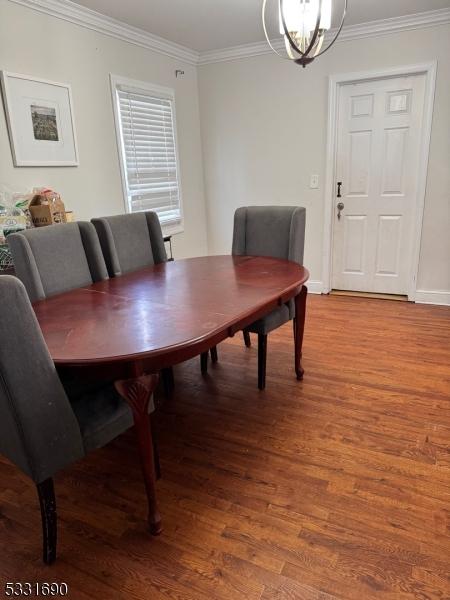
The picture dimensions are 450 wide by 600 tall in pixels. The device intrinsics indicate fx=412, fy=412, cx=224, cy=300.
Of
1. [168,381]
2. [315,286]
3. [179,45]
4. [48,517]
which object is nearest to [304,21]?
[168,381]

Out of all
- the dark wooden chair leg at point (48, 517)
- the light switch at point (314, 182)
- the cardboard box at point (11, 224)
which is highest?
the light switch at point (314, 182)

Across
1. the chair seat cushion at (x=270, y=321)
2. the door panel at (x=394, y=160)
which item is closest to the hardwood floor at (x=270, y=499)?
the chair seat cushion at (x=270, y=321)

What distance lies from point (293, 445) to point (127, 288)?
1123mm

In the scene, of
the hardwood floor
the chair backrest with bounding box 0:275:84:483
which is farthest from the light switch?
the chair backrest with bounding box 0:275:84:483

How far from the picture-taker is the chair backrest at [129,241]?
2.52 metres

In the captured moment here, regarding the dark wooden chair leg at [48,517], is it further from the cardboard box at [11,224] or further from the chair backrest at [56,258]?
the cardboard box at [11,224]

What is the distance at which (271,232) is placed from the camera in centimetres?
276

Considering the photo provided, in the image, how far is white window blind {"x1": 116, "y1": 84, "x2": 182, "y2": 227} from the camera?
353 centimetres

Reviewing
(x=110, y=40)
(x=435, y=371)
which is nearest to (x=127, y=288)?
(x=435, y=371)

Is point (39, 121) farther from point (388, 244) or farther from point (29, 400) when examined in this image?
point (388, 244)

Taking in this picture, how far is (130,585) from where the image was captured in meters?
1.33

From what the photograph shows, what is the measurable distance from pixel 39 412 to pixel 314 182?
3.55m

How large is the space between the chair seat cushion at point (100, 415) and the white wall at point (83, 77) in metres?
1.75

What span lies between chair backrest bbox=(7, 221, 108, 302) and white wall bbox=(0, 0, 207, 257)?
2.42ft
